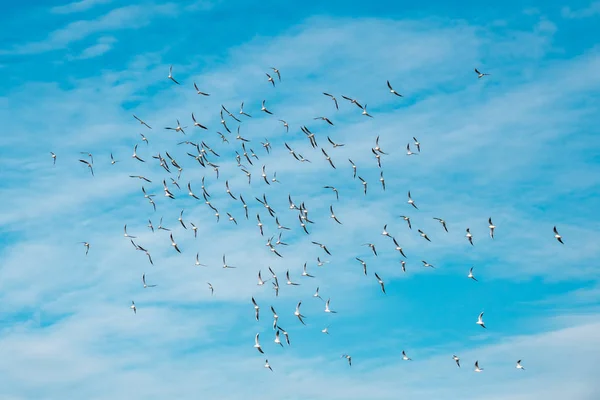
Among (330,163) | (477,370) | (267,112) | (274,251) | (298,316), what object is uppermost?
(267,112)

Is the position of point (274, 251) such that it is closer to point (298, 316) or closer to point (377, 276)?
point (298, 316)

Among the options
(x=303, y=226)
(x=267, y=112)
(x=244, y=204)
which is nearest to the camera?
(x=267, y=112)

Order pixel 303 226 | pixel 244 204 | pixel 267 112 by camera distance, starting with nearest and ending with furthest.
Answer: pixel 267 112 < pixel 303 226 < pixel 244 204

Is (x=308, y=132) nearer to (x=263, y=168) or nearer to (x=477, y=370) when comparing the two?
(x=263, y=168)

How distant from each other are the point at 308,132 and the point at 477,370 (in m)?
37.8

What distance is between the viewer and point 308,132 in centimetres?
9644

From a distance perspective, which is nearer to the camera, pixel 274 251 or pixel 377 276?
pixel 274 251

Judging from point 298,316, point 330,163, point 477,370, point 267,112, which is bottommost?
point 477,370

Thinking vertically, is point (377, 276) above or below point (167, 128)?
below

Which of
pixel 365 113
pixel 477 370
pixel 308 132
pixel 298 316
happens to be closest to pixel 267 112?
pixel 308 132

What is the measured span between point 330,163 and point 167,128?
19390mm

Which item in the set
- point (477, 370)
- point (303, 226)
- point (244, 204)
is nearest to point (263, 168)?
point (244, 204)

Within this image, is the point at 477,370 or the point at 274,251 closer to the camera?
the point at 274,251

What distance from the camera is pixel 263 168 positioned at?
109062 millimetres
